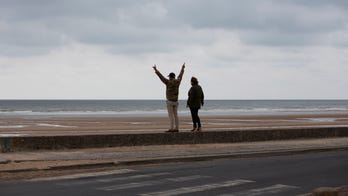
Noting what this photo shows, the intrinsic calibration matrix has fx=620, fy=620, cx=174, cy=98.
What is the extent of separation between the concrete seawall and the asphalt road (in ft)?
12.1

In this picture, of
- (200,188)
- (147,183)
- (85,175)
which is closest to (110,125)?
(85,175)

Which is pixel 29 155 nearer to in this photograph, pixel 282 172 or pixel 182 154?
pixel 182 154

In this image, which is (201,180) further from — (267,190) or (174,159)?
(174,159)

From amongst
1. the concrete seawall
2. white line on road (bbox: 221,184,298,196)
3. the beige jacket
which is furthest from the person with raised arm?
white line on road (bbox: 221,184,298,196)

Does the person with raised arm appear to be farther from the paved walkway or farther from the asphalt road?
the asphalt road

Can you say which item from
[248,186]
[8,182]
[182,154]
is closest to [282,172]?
[248,186]

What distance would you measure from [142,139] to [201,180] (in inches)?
270

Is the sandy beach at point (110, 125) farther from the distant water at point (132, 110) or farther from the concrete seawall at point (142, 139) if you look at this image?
the distant water at point (132, 110)

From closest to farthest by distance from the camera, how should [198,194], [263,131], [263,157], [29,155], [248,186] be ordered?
[198,194]
[248,186]
[29,155]
[263,157]
[263,131]

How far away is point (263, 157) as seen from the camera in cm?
1698

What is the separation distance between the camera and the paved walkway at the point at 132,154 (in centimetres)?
1388

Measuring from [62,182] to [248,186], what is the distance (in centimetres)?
345

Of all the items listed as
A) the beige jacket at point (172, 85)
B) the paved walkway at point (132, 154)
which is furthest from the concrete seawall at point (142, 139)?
the beige jacket at point (172, 85)

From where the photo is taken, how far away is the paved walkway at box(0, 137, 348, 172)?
13.9 metres
